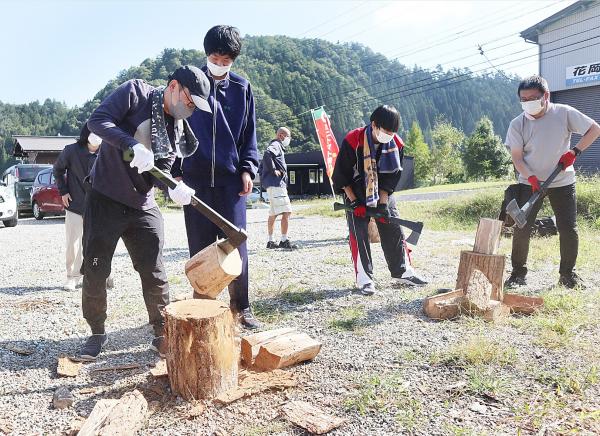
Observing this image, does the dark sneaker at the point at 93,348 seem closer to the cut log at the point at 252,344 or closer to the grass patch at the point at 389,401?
the cut log at the point at 252,344

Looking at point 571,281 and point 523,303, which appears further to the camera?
point 571,281

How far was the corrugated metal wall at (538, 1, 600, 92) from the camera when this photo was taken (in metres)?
23.4

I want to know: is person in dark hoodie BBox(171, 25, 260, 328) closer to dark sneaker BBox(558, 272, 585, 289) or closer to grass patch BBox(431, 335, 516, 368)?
grass patch BBox(431, 335, 516, 368)

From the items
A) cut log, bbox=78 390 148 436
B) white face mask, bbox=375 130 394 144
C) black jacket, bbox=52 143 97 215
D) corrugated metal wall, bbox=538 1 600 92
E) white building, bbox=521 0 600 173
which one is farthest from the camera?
corrugated metal wall, bbox=538 1 600 92

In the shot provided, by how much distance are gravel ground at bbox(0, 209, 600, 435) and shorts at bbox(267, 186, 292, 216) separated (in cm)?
254

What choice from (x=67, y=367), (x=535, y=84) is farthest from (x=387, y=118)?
(x=67, y=367)

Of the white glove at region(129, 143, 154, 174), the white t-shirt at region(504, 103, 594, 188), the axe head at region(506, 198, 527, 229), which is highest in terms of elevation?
the white t-shirt at region(504, 103, 594, 188)

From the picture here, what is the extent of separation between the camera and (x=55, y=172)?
211 inches

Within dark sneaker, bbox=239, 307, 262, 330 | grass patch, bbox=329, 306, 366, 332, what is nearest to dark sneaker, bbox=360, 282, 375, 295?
grass patch, bbox=329, 306, 366, 332

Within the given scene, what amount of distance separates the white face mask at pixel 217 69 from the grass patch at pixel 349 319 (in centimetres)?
218

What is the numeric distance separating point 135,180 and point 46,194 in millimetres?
13139

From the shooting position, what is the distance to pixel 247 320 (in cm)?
386

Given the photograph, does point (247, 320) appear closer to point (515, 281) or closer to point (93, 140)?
point (93, 140)

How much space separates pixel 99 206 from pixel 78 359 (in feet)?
3.49
